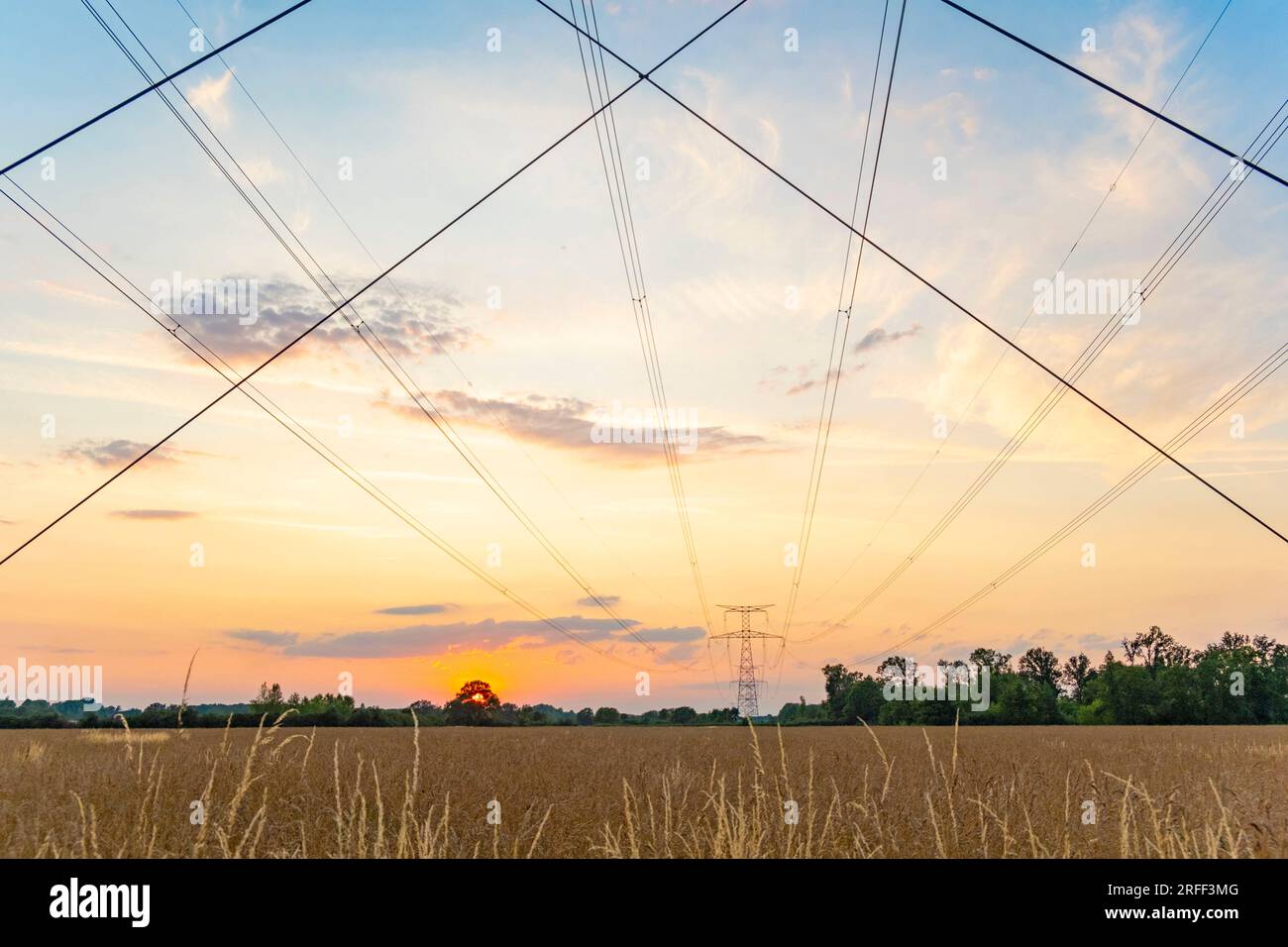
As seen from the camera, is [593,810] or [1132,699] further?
[1132,699]

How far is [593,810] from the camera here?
523 inches

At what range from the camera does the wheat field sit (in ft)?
24.0

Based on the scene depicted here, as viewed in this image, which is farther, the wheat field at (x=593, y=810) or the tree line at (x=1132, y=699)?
the tree line at (x=1132, y=699)

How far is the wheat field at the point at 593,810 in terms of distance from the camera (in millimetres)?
7324

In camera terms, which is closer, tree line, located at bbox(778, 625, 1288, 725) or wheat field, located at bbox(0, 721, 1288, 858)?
wheat field, located at bbox(0, 721, 1288, 858)

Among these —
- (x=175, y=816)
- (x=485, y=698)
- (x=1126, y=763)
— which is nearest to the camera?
(x=175, y=816)
